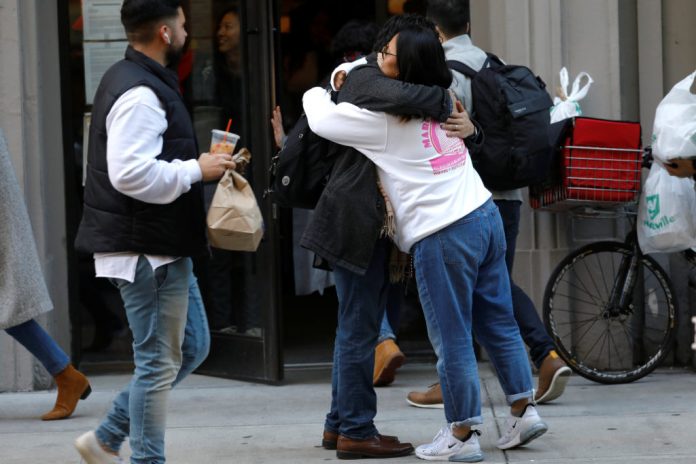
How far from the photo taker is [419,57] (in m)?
5.06

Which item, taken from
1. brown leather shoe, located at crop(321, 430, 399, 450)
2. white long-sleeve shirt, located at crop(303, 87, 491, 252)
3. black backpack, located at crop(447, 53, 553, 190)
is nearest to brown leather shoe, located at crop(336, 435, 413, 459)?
brown leather shoe, located at crop(321, 430, 399, 450)

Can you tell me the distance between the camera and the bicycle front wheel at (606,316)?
689cm

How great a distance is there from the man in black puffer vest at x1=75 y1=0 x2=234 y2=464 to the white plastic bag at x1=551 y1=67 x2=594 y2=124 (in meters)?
2.69

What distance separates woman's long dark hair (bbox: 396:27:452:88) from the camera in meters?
5.06

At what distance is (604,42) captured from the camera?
23.5 ft

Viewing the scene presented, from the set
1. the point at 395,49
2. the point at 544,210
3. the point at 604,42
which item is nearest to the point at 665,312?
the point at 544,210

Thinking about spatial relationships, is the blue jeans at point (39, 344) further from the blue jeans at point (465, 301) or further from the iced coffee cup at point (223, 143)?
the blue jeans at point (465, 301)

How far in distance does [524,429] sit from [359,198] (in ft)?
4.15

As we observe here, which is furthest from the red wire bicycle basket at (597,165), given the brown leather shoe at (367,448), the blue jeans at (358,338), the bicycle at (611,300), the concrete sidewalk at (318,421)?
the brown leather shoe at (367,448)

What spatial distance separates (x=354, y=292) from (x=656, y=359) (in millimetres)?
2395

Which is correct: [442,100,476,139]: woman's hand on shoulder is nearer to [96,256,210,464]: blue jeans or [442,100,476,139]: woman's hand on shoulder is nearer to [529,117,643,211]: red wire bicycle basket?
[96,256,210,464]: blue jeans

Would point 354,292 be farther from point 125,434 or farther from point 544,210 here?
point 544,210

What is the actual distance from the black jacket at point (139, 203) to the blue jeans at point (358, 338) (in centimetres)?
79

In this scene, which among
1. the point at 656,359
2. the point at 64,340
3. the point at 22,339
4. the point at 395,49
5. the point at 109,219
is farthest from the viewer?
the point at 64,340
